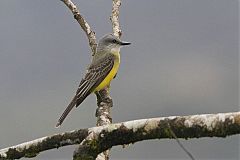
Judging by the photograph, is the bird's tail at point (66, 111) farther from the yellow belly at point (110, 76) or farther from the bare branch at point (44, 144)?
the bare branch at point (44, 144)

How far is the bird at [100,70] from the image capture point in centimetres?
736

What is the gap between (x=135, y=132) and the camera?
3373 mm

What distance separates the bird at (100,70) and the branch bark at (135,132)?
3.20 metres

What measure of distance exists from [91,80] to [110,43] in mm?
962

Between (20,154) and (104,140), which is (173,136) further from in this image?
(20,154)

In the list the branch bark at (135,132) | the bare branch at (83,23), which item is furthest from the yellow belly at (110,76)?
the branch bark at (135,132)

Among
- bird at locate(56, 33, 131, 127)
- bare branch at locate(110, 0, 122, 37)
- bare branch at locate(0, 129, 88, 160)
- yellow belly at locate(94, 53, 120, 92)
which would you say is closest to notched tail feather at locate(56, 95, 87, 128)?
bird at locate(56, 33, 131, 127)

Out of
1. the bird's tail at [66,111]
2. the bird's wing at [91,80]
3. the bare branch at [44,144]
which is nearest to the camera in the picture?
the bare branch at [44,144]

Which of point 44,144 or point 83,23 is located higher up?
point 83,23

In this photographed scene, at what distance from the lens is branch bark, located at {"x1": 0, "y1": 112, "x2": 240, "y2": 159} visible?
3.09 m

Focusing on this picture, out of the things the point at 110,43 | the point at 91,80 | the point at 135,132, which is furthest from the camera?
the point at 110,43

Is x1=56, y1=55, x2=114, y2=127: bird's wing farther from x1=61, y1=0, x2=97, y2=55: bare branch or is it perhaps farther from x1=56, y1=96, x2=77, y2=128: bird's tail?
x1=61, y1=0, x2=97, y2=55: bare branch

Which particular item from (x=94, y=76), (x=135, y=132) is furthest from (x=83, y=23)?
(x=135, y=132)

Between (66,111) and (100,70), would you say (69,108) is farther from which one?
(100,70)
